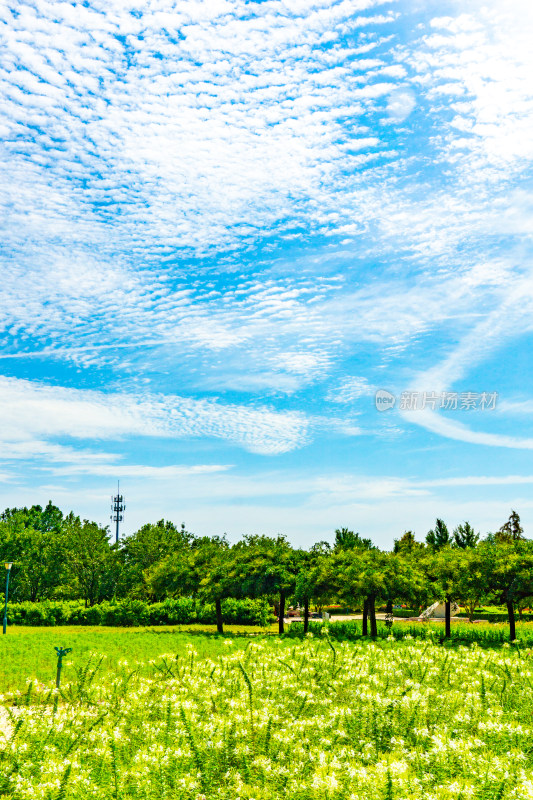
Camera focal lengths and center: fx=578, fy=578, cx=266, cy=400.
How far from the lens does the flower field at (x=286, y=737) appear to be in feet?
26.7

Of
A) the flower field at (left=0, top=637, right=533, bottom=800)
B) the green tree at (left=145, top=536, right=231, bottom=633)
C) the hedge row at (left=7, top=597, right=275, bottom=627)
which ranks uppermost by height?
the green tree at (left=145, top=536, right=231, bottom=633)

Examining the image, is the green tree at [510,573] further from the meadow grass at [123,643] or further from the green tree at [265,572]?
the green tree at [265,572]

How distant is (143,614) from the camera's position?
3559 cm

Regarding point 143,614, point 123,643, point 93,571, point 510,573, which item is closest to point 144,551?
point 93,571

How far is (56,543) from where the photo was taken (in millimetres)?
61312

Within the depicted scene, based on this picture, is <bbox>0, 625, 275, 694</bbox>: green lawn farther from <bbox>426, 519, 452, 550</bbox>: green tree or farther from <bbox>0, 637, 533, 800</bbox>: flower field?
<bbox>426, 519, 452, 550</bbox>: green tree

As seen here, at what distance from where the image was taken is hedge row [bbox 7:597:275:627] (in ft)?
117

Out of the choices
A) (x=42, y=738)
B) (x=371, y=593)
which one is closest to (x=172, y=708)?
(x=42, y=738)

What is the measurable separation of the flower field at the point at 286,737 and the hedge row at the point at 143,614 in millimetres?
21164

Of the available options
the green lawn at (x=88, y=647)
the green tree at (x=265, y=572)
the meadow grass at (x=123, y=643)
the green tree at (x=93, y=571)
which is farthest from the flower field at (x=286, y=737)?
the green tree at (x=93, y=571)

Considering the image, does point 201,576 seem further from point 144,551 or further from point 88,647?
point 144,551

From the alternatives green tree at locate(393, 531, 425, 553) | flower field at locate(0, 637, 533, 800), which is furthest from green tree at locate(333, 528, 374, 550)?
flower field at locate(0, 637, 533, 800)

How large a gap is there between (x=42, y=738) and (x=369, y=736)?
5886 millimetres

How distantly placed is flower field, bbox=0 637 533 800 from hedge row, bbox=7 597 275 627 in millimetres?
21164
